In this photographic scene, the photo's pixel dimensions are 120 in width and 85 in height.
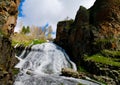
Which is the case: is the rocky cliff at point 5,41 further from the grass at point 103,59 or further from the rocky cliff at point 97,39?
the grass at point 103,59

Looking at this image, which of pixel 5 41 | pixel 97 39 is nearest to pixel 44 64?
pixel 97 39

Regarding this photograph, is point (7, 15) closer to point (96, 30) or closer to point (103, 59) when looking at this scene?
point (103, 59)

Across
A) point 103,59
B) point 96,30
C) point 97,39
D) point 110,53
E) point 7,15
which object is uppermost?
point 96,30

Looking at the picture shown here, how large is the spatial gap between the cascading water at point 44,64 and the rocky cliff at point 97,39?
2540 millimetres

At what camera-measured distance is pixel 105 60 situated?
154ft

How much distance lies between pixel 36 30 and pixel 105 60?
11206 cm

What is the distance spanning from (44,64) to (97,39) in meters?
11.1

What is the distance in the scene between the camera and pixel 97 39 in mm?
52406

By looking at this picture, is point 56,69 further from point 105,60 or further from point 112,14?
point 112,14

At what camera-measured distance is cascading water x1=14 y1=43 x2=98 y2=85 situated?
36469 millimetres

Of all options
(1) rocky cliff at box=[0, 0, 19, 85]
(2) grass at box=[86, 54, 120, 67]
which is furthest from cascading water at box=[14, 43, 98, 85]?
(1) rocky cliff at box=[0, 0, 19, 85]

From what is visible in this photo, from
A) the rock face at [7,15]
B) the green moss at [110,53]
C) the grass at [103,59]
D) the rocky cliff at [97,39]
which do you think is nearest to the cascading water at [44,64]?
the rocky cliff at [97,39]

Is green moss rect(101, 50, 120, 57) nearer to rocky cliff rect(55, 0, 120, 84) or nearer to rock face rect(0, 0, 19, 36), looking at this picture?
rocky cliff rect(55, 0, 120, 84)

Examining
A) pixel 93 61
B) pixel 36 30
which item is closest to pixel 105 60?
pixel 93 61
